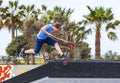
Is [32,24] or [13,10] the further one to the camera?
[13,10]

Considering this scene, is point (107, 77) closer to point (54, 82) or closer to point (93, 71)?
point (93, 71)

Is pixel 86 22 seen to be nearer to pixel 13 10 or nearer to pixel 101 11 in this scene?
pixel 101 11

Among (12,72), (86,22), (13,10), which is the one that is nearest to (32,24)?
(86,22)

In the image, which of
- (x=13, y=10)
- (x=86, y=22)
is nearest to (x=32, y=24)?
(x=86, y=22)

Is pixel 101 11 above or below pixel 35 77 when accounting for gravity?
above

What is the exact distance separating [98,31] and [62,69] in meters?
23.0

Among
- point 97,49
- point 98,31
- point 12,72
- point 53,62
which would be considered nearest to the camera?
point 53,62

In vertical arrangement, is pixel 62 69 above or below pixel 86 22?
below

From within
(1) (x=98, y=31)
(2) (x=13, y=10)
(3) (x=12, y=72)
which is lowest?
(3) (x=12, y=72)

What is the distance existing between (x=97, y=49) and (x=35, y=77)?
20.2 m

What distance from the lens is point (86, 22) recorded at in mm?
36219

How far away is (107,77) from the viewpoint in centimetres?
1045

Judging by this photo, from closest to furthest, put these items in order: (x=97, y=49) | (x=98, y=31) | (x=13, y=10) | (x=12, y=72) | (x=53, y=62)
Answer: (x=53, y=62), (x=12, y=72), (x=97, y=49), (x=98, y=31), (x=13, y=10)

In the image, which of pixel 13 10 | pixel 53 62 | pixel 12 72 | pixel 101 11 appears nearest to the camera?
pixel 53 62
